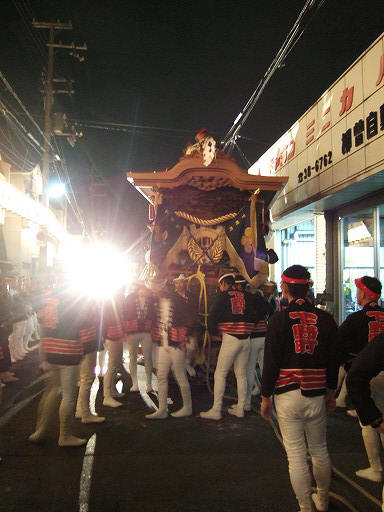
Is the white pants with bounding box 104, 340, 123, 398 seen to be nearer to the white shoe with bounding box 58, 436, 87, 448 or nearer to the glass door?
the white shoe with bounding box 58, 436, 87, 448

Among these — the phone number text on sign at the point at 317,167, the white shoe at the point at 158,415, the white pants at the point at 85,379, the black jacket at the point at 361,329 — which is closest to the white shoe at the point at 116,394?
the white pants at the point at 85,379

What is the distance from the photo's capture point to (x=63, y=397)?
16.0 feet

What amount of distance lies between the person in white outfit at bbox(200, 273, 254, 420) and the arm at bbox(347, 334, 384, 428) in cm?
312

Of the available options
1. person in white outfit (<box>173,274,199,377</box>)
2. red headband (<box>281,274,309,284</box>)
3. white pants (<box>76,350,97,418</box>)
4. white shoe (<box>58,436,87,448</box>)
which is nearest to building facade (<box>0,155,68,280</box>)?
person in white outfit (<box>173,274,199,377</box>)

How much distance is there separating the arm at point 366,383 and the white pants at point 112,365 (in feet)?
15.0

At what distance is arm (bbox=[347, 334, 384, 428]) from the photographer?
2.68 metres

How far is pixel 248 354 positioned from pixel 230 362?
295mm

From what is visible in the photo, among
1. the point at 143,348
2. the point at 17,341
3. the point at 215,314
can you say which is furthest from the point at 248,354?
the point at 17,341

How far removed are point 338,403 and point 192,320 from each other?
2.68 meters

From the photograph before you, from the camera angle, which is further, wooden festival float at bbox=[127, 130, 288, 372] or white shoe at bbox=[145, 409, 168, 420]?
wooden festival float at bbox=[127, 130, 288, 372]

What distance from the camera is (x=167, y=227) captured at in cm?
891

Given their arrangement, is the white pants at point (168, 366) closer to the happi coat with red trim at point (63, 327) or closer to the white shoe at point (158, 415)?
the white shoe at point (158, 415)

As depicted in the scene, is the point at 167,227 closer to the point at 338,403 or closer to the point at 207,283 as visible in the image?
the point at 207,283

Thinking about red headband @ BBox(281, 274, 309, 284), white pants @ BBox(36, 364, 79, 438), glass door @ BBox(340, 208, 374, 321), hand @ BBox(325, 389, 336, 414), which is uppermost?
glass door @ BBox(340, 208, 374, 321)
